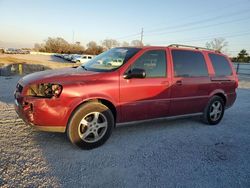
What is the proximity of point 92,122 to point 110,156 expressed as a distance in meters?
0.66

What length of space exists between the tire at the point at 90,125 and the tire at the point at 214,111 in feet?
8.81

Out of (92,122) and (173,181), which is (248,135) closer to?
(173,181)

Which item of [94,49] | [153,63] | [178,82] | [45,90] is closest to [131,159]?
[45,90]

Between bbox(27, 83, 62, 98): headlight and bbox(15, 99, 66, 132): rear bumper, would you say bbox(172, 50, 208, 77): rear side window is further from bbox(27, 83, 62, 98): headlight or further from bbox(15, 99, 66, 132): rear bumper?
bbox(15, 99, 66, 132): rear bumper

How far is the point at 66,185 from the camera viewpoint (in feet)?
8.82

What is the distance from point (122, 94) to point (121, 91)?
0.21 ft

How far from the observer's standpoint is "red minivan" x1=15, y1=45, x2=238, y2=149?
3.48 meters

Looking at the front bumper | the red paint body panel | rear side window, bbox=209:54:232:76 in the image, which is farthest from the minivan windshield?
rear side window, bbox=209:54:232:76

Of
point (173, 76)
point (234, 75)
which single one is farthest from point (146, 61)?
point (234, 75)

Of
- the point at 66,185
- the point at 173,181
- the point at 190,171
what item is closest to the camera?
the point at 66,185

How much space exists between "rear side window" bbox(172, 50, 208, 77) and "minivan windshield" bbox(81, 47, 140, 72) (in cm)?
96

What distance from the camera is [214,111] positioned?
5594 mm

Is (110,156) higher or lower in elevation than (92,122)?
lower

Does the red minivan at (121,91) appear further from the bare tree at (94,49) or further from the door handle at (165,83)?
the bare tree at (94,49)
